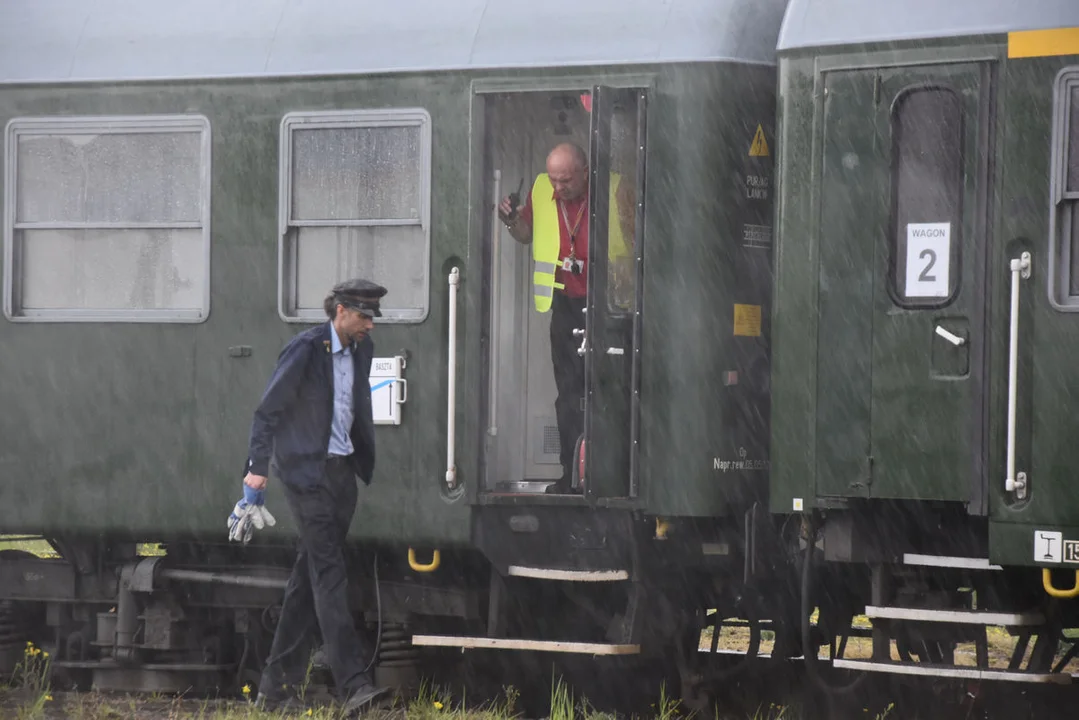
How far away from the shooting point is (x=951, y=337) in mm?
8078

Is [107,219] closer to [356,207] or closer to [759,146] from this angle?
[356,207]

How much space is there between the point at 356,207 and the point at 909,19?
2.96 meters

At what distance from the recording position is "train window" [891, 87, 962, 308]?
322 inches

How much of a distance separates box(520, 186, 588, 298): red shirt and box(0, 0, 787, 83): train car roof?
0.77m

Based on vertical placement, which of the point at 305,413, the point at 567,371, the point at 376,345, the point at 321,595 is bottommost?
the point at 321,595

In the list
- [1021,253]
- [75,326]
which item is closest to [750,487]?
[1021,253]

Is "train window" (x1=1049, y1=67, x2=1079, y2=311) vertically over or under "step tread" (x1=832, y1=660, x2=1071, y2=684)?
over

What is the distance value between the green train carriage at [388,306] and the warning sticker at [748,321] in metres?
0.01

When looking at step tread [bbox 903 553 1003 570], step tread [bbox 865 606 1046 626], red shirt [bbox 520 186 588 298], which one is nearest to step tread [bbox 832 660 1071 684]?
step tread [bbox 865 606 1046 626]

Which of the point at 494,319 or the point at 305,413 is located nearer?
the point at 305,413

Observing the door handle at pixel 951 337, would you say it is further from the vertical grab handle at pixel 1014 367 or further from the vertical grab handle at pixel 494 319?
the vertical grab handle at pixel 494 319

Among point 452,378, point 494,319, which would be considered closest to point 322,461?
point 452,378

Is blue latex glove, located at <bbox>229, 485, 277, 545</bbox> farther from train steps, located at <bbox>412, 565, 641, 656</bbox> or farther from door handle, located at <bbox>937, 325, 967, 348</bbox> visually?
door handle, located at <bbox>937, 325, 967, 348</bbox>

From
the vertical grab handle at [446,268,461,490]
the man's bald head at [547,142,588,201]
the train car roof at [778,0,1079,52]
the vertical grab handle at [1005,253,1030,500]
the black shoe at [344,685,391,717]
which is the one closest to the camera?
the vertical grab handle at [1005,253,1030,500]
